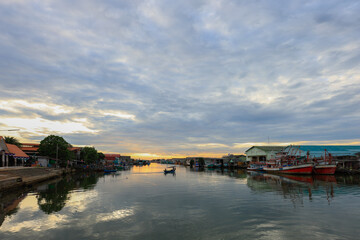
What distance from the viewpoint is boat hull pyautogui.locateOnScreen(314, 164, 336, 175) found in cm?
5978

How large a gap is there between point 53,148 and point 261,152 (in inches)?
3663

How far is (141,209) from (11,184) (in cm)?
2671

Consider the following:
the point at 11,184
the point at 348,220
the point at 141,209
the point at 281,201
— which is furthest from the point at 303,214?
the point at 11,184

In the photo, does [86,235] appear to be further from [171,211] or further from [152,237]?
[171,211]

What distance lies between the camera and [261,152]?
10238cm

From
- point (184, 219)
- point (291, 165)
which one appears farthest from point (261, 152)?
point (184, 219)

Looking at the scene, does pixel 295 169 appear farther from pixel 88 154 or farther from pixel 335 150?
pixel 88 154

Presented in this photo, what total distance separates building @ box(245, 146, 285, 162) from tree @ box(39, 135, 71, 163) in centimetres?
8888

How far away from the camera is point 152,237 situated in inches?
567

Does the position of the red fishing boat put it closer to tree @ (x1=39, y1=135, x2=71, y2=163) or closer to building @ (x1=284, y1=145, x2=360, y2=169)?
building @ (x1=284, y1=145, x2=360, y2=169)

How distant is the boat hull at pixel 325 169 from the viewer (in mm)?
59781

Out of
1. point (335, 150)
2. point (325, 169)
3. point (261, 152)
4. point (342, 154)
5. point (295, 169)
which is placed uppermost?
point (335, 150)

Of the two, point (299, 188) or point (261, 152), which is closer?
point (299, 188)

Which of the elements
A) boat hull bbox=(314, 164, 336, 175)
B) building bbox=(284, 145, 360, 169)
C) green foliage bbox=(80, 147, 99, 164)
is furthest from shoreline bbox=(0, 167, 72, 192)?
building bbox=(284, 145, 360, 169)
